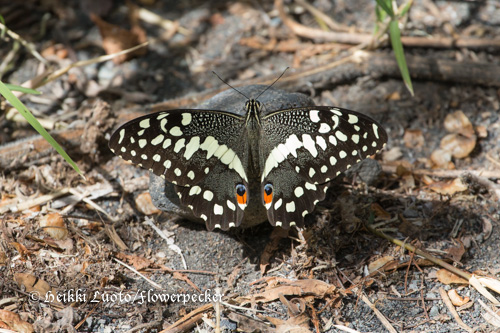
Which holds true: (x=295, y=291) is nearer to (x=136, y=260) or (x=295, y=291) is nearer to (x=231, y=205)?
(x=231, y=205)

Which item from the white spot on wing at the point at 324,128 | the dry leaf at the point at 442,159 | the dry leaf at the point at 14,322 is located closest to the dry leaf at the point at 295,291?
the white spot on wing at the point at 324,128

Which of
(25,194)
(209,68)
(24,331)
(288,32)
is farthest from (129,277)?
(288,32)

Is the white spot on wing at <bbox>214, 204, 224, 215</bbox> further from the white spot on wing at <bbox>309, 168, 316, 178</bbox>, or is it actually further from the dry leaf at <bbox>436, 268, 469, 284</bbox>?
the dry leaf at <bbox>436, 268, 469, 284</bbox>

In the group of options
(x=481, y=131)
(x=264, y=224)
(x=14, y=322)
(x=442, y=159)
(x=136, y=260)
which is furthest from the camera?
(x=481, y=131)

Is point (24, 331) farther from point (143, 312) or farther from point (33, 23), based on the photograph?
point (33, 23)

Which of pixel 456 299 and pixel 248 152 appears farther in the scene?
pixel 248 152

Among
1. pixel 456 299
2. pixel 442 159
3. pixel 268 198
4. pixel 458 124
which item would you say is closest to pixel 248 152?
pixel 268 198
